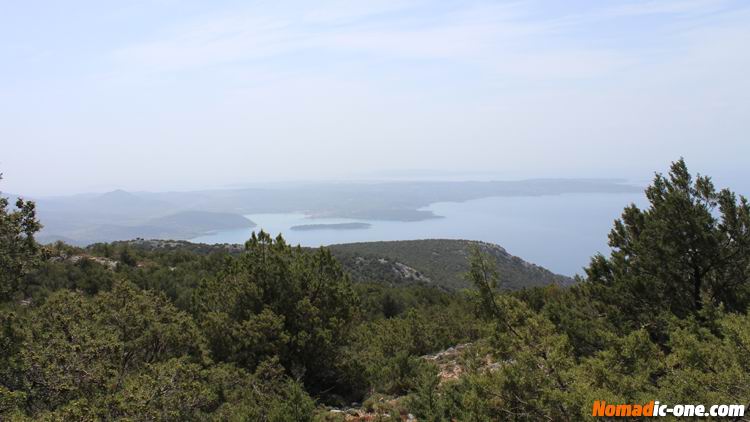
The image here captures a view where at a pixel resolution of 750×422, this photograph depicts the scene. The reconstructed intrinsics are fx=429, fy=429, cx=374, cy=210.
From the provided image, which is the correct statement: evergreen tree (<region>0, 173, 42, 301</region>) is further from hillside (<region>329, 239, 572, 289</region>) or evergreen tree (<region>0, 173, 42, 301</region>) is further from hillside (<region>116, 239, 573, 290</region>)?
hillside (<region>329, 239, 572, 289</region>)

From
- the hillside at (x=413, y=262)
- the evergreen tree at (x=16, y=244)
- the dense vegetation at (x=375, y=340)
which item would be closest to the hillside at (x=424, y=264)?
the hillside at (x=413, y=262)

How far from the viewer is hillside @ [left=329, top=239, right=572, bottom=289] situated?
55312 millimetres

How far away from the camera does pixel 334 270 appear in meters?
15.0

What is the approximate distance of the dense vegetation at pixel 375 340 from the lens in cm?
669

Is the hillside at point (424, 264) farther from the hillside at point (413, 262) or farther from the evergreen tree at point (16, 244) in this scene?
the evergreen tree at point (16, 244)

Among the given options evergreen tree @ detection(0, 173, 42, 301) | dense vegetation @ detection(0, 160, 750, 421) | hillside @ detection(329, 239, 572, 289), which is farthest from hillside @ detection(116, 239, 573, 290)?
evergreen tree @ detection(0, 173, 42, 301)

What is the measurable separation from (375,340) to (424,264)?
165ft

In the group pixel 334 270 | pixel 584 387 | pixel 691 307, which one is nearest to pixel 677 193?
pixel 691 307

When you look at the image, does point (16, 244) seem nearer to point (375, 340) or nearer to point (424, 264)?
point (375, 340)

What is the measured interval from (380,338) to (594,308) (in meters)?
8.64

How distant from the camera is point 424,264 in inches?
2677

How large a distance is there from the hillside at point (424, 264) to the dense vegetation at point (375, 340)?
34135 mm

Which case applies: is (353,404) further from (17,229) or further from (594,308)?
(17,229)

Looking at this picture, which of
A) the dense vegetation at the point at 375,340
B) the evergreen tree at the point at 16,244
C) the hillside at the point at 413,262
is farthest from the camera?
the hillside at the point at 413,262
